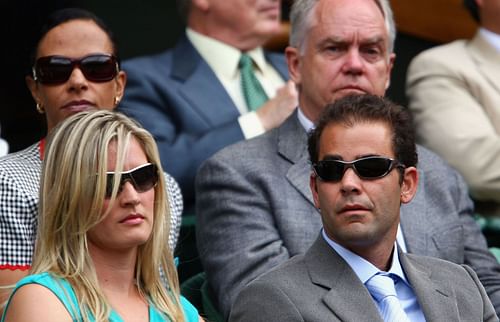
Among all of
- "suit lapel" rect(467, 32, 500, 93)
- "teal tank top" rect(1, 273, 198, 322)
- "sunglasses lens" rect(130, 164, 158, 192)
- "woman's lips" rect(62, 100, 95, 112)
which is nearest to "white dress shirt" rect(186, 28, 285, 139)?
"suit lapel" rect(467, 32, 500, 93)

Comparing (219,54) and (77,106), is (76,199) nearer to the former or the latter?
(77,106)

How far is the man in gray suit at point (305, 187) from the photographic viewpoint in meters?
5.09

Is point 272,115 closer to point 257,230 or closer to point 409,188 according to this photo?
point 257,230

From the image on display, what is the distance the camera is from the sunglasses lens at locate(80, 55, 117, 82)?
5270 mm

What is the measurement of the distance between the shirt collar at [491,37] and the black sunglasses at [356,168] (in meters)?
2.45

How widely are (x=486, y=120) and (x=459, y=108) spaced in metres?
0.15

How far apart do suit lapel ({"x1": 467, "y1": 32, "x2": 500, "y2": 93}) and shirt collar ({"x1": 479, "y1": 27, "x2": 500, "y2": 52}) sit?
0.02 metres

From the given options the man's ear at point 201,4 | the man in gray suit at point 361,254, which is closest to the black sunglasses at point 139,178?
the man in gray suit at point 361,254

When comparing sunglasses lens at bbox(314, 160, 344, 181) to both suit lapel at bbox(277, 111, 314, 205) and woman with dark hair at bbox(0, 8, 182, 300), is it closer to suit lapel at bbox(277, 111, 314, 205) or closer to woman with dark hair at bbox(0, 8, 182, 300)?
suit lapel at bbox(277, 111, 314, 205)

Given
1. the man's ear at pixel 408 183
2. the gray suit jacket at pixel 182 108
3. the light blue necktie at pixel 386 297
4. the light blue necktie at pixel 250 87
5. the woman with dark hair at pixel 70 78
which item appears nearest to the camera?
the light blue necktie at pixel 386 297

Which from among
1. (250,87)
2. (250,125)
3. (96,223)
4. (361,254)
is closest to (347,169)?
(361,254)

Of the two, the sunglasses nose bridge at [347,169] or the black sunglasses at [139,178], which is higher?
the black sunglasses at [139,178]

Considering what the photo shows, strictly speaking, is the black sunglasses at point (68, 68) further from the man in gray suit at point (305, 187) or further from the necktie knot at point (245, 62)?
the necktie knot at point (245, 62)

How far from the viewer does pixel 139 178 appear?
4.34 m
